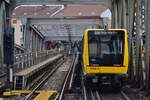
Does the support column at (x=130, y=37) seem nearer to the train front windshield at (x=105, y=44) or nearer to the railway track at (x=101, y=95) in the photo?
the railway track at (x=101, y=95)

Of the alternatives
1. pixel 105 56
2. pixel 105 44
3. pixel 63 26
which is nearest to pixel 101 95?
pixel 105 56

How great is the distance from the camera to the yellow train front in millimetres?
23062

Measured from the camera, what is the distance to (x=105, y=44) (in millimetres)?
23516

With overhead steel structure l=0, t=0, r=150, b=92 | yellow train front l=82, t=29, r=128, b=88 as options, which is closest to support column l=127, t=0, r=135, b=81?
overhead steel structure l=0, t=0, r=150, b=92

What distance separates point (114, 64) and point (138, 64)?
1.16 m

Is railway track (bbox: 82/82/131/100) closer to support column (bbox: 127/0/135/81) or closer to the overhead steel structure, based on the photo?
the overhead steel structure

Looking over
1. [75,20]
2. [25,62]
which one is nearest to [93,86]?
[25,62]

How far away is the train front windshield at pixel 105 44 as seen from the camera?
2330cm

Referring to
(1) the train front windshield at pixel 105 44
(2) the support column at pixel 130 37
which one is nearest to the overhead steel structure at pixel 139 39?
(2) the support column at pixel 130 37

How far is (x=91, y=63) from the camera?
23219mm

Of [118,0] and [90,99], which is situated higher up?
[118,0]

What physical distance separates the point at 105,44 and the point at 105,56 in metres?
0.57

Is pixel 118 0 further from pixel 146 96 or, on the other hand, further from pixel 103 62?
pixel 146 96

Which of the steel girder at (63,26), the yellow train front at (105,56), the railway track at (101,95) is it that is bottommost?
the railway track at (101,95)
